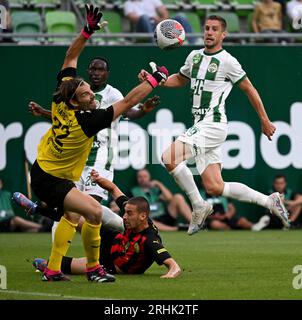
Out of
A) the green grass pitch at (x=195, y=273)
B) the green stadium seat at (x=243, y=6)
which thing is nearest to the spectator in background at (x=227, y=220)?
the green grass pitch at (x=195, y=273)

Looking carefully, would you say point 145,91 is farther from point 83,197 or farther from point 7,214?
point 7,214

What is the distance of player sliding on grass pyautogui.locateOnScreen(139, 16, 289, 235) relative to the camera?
12969 millimetres

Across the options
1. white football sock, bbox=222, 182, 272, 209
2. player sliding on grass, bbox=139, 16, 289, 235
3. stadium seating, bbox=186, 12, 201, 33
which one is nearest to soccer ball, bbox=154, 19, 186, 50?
player sliding on grass, bbox=139, 16, 289, 235

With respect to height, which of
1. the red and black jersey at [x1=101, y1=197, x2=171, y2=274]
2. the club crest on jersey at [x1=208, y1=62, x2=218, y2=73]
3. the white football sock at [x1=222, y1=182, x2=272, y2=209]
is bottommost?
the red and black jersey at [x1=101, y1=197, x2=171, y2=274]

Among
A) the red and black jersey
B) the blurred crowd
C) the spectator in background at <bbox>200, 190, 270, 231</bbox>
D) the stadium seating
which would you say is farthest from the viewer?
the stadium seating

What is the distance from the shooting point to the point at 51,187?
1075 cm

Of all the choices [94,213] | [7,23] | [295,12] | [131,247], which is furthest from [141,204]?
[295,12]

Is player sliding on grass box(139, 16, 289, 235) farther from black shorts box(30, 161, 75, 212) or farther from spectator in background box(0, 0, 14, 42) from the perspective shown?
spectator in background box(0, 0, 14, 42)

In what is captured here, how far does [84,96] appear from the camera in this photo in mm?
10664

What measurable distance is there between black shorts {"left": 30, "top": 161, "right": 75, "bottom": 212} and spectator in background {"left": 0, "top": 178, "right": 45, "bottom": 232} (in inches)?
331

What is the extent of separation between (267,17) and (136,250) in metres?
10.3

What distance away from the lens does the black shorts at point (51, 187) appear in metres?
10.7
